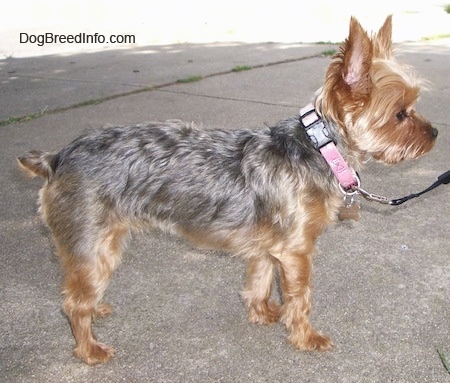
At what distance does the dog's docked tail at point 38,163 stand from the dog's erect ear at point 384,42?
2.31 m

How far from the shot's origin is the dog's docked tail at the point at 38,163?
3.61m

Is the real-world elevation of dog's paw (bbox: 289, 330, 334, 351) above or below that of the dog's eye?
below

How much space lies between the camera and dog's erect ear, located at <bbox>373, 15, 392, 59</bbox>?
11.9 feet

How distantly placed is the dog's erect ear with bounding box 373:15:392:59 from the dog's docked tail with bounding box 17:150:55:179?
7.58ft

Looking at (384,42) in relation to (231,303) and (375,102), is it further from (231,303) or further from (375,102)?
(231,303)

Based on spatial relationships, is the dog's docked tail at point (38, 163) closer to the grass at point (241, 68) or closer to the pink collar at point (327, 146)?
the pink collar at point (327, 146)

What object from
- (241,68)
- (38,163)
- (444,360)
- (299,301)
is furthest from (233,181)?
(241,68)

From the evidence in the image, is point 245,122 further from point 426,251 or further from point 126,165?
point 126,165

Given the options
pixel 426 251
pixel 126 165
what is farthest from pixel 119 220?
pixel 426 251

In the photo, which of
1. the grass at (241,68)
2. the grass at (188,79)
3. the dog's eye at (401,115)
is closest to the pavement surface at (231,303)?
the dog's eye at (401,115)

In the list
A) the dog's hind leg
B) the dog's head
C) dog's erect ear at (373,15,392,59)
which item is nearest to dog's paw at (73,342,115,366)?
the dog's hind leg

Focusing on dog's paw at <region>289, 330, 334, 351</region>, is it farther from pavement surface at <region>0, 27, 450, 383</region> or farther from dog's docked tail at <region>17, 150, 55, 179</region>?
dog's docked tail at <region>17, 150, 55, 179</region>

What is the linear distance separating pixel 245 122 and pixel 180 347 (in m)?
5.01

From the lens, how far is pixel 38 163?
11.9 ft
